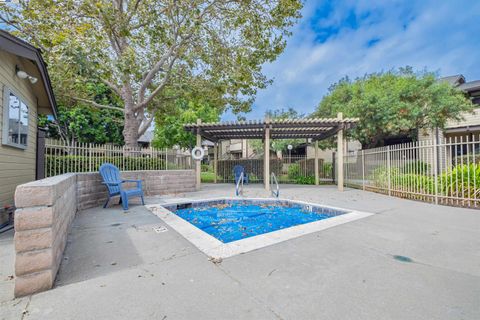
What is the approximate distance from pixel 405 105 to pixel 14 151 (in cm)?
1522

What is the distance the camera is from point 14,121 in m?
4.73

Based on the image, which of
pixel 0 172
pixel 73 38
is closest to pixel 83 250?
pixel 0 172

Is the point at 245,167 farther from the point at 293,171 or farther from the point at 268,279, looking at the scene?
the point at 268,279

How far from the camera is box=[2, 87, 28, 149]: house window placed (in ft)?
14.2

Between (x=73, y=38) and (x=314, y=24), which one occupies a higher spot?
(x=314, y=24)

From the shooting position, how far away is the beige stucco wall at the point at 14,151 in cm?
425

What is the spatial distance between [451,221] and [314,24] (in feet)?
42.1

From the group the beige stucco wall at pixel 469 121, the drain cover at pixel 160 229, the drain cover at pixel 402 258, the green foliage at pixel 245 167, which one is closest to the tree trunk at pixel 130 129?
the green foliage at pixel 245 167

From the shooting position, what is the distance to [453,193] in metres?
5.89

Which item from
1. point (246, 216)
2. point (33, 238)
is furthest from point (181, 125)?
point (33, 238)

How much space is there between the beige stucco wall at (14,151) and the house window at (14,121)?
0.33 ft

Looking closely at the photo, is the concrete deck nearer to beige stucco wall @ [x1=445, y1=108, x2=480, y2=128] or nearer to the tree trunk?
the tree trunk

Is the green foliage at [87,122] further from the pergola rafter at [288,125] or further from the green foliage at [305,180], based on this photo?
the green foliage at [305,180]

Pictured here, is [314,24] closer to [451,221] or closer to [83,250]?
[451,221]
